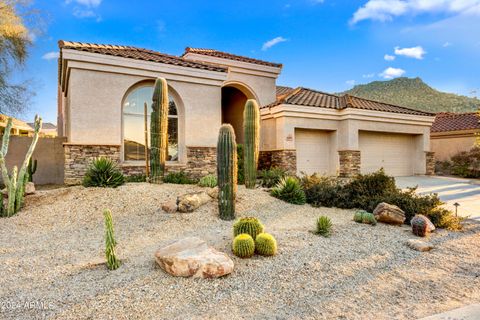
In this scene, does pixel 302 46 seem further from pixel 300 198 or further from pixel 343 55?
pixel 300 198

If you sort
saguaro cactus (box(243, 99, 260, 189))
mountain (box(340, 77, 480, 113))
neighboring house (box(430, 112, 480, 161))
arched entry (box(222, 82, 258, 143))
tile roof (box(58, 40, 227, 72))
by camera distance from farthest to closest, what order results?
mountain (box(340, 77, 480, 113)), neighboring house (box(430, 112, 480, 161)), arched entry (box(222, 82, 258, 143)), tile roof (box(58, 40, 227, 72)), saguaro cactus (box(243, 99, 260, 189))

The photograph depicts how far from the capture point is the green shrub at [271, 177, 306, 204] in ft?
32.1

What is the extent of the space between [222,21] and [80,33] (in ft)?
21.0

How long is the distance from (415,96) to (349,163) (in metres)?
40.3

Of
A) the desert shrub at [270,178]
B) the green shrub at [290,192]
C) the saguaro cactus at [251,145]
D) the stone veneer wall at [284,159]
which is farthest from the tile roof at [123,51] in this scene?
the green shrub at [290,192]

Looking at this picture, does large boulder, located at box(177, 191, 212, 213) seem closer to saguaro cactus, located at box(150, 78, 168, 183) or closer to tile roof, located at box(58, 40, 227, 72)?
saguaro cactus, located at box(150, 78, 168, 183)

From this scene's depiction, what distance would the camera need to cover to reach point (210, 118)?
1337 centimetres

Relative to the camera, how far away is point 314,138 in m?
17.1

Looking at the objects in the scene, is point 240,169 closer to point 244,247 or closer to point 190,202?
point 190,202

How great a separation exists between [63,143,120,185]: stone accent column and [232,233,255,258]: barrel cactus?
7977mm

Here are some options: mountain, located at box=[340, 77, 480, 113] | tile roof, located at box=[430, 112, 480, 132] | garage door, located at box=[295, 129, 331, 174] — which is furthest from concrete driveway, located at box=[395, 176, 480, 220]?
mountain, located at box=[340, 77, 480, 113]

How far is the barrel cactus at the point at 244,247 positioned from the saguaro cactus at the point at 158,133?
18.2 ft

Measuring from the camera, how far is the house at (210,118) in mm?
11234

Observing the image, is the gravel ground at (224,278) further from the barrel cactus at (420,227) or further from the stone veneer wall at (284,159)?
the stone veneer wall at (284,159)
